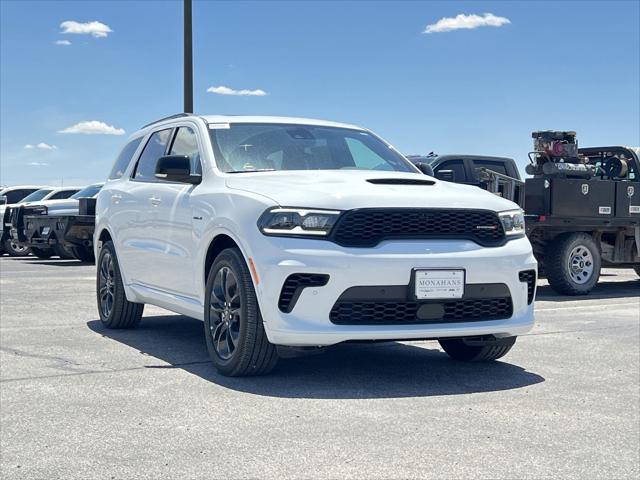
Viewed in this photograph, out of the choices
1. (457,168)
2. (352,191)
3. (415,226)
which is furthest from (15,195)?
(415,226)

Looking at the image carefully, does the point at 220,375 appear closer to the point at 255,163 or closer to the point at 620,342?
the point at 255,163

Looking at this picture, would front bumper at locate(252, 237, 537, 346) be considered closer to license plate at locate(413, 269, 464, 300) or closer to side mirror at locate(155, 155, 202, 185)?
license plate at locate(413, 269, 464, 300)

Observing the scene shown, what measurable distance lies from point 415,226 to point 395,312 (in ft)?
1.74

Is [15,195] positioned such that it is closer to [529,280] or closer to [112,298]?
[112,298]

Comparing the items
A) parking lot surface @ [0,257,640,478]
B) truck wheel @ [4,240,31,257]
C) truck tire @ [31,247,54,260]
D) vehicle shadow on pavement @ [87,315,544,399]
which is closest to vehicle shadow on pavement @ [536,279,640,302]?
parking lot surface @ [0,257,640,478]

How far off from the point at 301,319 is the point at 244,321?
40 centimetres

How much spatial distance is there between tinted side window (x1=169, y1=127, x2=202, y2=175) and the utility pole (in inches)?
349

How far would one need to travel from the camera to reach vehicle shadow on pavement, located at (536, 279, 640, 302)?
1270cm

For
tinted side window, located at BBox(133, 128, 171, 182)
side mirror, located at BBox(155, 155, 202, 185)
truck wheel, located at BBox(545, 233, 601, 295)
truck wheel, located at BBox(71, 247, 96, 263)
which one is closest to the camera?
side mirror, located at BBox(155, 155, 202, 185)

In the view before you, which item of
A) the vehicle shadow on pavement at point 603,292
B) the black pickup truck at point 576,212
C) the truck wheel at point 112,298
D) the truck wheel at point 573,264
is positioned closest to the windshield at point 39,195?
the black pickup truck at point 576,212

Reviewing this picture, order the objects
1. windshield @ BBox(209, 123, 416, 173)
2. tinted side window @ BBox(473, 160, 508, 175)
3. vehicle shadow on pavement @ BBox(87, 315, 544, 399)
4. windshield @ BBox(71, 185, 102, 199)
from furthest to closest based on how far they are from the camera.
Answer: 1. windshield @ BBox(71, 185, 102, 199)
2. tinted side window @ BBox(473, 160, 508, 175)
3. windshield @ BBox(209, 123, 416, 173)
4. vehicle shadow on pavement @ BBox(87, 315, 544, 399)

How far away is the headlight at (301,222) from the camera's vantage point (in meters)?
5.53

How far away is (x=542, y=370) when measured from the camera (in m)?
6.54

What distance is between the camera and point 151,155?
802 cm
